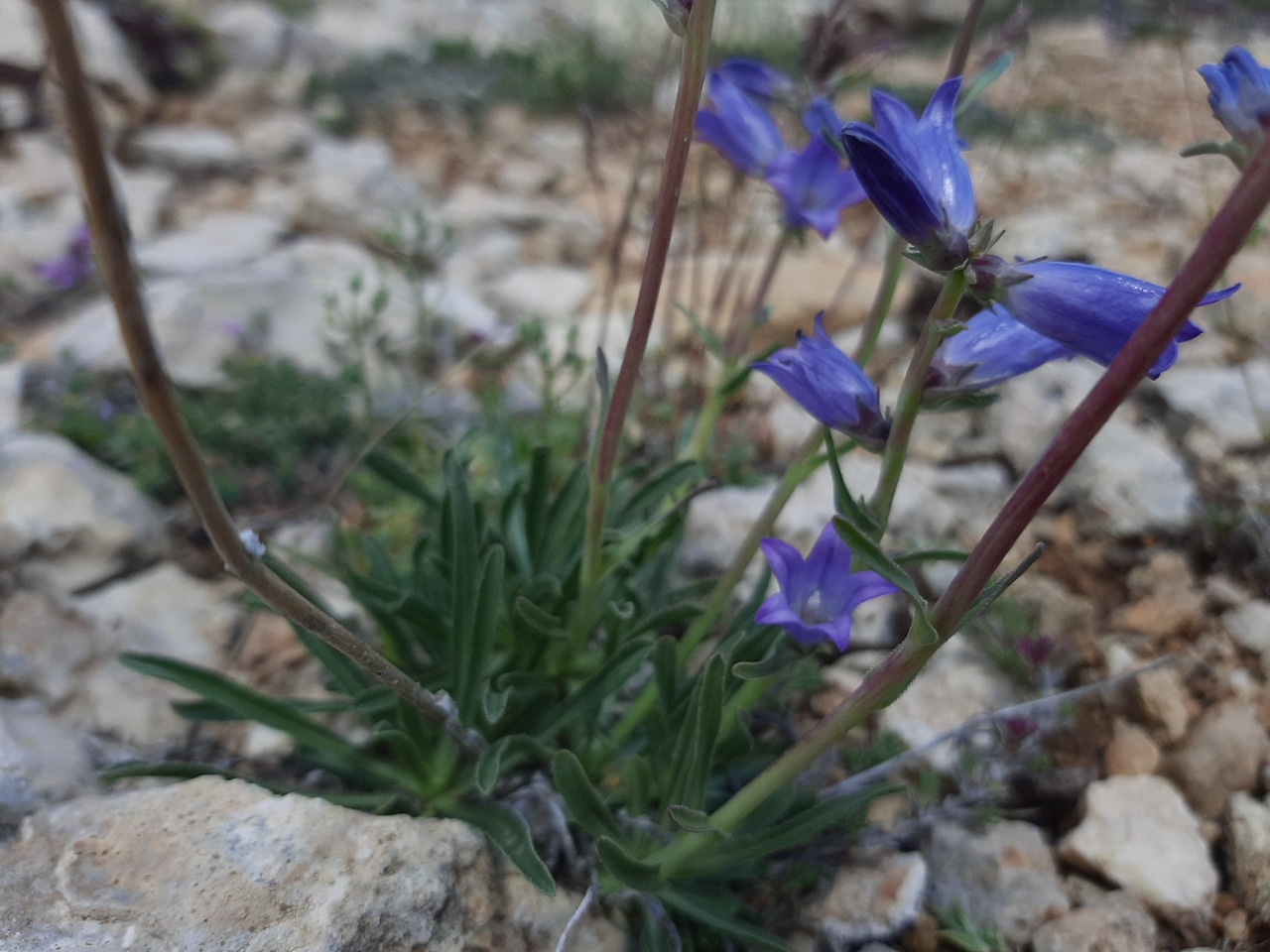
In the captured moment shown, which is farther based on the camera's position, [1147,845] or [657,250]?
[1147,845]

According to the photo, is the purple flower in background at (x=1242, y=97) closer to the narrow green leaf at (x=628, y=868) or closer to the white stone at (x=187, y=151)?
the narrow green leaf at (x=628, y=868)

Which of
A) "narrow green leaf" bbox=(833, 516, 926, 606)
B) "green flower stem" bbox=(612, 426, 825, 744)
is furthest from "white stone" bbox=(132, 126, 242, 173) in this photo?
"narrow green leaf" bbox=(833, 516, 926, 606)

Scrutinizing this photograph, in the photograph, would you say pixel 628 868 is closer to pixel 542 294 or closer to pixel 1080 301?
pixel 1080 301

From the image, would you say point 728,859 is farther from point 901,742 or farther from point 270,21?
point 270,21

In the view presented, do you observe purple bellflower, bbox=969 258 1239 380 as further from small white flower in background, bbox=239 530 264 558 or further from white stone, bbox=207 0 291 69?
white stone, bbox=207 0 291 69

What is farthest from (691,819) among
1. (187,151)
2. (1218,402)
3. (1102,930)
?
(187,151)
